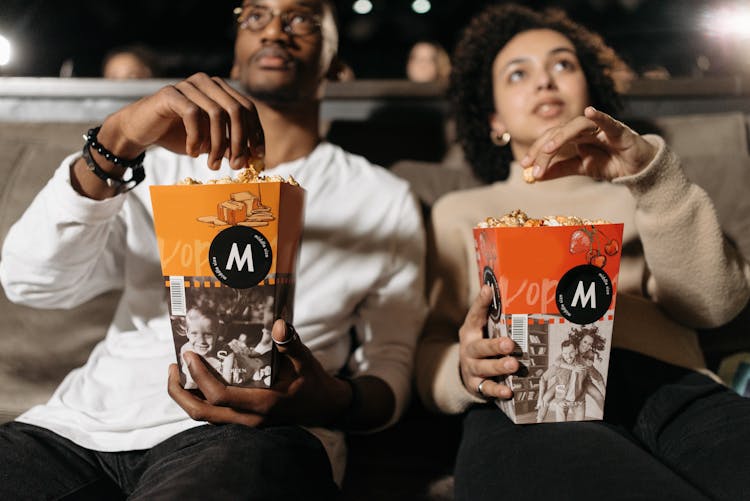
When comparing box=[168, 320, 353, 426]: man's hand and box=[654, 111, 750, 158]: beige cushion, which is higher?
box=[654, 111, 750, 158]: beige cushion

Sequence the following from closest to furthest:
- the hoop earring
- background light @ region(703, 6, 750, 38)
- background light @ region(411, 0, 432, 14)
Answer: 1. the hoop earring
2. background light @ region(703, 6, 750, 38)
3. background light @ region(411, 0, 432, 14)

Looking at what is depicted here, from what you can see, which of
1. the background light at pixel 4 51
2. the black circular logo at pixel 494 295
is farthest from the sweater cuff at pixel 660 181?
the background light at pixel 4 51

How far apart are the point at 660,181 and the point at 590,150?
116 mm

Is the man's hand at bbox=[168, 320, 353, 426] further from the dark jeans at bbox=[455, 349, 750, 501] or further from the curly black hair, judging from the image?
the curly black hair

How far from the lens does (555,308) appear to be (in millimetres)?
765

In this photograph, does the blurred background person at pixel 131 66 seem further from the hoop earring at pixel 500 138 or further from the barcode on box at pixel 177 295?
the barcode on box at pixel 177 295

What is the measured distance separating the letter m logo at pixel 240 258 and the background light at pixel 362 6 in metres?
5.53

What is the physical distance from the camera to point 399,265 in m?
1.16

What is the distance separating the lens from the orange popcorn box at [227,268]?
2.38 ft

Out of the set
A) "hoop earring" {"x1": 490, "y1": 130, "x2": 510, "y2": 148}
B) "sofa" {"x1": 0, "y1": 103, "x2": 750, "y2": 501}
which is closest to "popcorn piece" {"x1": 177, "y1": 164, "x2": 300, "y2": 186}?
"sofa" {"x1": 0, "y1": 103, "x2": 750, "y2": 501}

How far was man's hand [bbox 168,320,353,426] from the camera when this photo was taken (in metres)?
0.75

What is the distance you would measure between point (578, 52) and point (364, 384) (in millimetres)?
970

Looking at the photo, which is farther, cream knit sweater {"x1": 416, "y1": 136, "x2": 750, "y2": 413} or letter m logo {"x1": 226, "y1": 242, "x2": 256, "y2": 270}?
cream knit sweater {"x1": 416, "y1": 136, "x2": 750, "y2": 413}

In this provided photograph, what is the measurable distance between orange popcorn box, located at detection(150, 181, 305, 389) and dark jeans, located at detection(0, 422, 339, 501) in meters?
0.09
